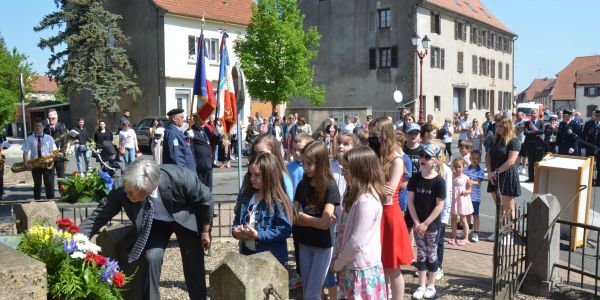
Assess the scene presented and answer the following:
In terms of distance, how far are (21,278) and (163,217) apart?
6.15 feet

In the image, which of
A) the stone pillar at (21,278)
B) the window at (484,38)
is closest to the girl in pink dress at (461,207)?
the stone pillar at (21,278)

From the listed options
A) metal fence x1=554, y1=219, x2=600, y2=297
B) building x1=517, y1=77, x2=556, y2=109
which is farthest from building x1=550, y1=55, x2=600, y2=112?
metal fence x1=554, y1=219, x2=600, y2=297

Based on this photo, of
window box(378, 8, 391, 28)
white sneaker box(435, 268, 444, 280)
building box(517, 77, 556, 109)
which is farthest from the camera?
building box(517, 77, 556, 109)

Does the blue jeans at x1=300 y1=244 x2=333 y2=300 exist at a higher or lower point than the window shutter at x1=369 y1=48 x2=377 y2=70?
lower

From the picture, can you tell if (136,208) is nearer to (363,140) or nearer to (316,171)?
(316,171)

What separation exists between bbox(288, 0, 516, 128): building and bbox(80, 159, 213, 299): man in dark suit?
104ft

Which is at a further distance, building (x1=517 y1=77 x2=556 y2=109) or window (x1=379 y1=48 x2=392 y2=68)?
building (x1=517 y1=77 x2=556 y2=109)

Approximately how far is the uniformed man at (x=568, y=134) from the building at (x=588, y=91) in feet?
198

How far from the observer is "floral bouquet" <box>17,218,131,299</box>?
3.26 metres

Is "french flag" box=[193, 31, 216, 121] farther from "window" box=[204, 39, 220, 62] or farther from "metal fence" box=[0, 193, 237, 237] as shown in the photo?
"window" box=[204, 39, 220, 62]

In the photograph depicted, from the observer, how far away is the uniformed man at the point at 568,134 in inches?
605

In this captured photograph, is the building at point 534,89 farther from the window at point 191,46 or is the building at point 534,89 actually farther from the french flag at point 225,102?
the french flag at point 225,102

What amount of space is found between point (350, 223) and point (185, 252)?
60.5 inches

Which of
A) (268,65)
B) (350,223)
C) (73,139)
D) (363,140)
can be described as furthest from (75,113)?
(350,223)
